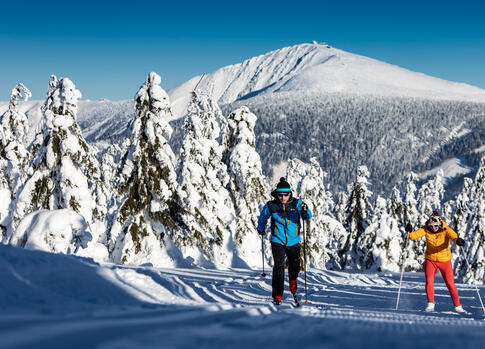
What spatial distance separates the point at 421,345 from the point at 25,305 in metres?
3.78


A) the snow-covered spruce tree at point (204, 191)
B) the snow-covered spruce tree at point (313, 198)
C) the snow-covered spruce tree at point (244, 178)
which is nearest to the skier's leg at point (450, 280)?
the snow-covered spruce tree at point (204, 191)

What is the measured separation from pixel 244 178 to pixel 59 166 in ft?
31.9

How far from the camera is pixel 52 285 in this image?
19.5 feet

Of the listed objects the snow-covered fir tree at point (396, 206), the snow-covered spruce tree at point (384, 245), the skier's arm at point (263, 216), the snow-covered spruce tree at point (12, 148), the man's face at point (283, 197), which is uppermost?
the snow-covered spruce tree at point (12, 148)

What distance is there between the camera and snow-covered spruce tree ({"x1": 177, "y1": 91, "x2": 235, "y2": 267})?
778 inches

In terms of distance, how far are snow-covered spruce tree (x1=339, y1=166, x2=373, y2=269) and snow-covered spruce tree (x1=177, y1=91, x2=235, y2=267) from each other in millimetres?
15955

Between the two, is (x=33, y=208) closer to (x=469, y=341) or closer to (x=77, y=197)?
(x=77, y=197)

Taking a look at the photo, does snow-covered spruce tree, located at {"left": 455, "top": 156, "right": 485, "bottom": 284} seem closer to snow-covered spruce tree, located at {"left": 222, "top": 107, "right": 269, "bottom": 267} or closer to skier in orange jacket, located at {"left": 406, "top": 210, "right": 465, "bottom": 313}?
snow-covered spruce tree, located at {"left": 222, "top": 107, "right": 269, "bottom": 267}

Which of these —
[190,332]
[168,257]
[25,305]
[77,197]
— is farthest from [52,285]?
[77,197]

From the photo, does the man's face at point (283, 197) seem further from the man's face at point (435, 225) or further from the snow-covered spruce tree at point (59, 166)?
the snow-covered spruce tree at point (59, 166)

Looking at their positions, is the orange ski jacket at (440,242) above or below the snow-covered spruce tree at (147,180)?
below

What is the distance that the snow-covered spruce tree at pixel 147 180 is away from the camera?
1720 centimetres

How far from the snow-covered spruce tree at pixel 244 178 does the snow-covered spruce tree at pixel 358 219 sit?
47.7ft

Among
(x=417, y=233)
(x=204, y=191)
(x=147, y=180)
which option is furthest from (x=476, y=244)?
(x=417, y=233)
